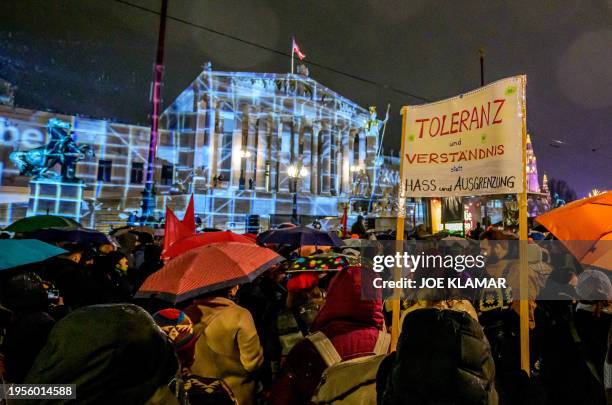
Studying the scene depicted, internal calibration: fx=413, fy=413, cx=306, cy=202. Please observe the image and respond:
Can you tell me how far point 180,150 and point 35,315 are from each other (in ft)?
115

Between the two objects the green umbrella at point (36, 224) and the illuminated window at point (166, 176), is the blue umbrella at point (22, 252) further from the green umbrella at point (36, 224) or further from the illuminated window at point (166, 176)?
the illuminated window at point (166, 176)

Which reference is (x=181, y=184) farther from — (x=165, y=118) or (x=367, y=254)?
(x=367, y=254)

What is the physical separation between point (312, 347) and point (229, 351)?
0.76 metres

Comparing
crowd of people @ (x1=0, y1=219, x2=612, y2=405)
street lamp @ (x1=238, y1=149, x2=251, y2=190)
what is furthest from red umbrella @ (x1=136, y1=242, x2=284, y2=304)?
street lamp @ (x1=238, y1=149, x2=251, y2=190)

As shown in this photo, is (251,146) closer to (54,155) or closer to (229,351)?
(54,155)

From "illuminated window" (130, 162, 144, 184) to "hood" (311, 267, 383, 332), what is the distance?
34.8m

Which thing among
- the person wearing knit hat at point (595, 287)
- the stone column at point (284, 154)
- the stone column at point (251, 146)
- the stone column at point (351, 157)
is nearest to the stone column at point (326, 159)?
the stone column at point (351, 157)

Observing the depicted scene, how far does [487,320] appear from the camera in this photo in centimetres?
344

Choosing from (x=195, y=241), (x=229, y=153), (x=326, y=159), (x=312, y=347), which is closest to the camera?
(x=312, y=347)

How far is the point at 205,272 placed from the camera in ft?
10.7

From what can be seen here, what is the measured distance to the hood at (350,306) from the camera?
234 cm

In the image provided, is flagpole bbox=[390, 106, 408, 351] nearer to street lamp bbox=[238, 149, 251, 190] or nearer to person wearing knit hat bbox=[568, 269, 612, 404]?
person wearing knit hat bbox=[568, 269, 612, 404]

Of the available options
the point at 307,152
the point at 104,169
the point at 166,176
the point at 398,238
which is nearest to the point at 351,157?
the point at 307,152

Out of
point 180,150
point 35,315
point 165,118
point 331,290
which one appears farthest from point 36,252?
point 165,118
